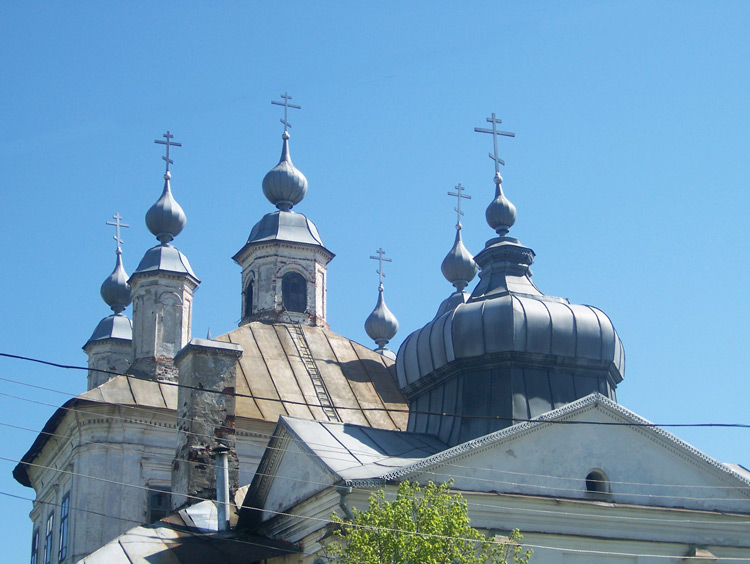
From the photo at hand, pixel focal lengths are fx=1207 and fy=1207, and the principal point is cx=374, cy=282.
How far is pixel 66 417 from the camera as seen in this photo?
23469 millimetres

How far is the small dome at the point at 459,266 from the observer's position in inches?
A: 1265

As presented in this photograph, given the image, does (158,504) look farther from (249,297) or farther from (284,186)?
(284,186)

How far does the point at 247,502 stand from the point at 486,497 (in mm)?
3983

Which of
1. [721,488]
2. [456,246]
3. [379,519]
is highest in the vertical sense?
[456,246]

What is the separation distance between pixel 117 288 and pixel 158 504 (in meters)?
12.8

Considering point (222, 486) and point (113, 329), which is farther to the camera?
point (113, 329)

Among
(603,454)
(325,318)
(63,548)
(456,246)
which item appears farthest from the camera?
(456,246)

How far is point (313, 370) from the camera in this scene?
25594 millimetres

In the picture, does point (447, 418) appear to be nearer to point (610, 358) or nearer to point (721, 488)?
point (610, 358)

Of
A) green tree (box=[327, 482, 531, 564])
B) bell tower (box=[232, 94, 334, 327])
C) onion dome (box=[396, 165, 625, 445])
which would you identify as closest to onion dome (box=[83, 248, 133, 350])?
bell tower (box=[232, 94, 334, 327])

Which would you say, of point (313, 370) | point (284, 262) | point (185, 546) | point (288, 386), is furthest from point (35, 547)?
point (185, 546)

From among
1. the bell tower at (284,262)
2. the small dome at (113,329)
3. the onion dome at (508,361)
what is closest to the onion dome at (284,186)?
the bell tower at (284,262)

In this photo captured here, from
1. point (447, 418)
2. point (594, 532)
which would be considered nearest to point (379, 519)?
point (594, 532)

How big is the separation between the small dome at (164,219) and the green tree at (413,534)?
15.7 m
